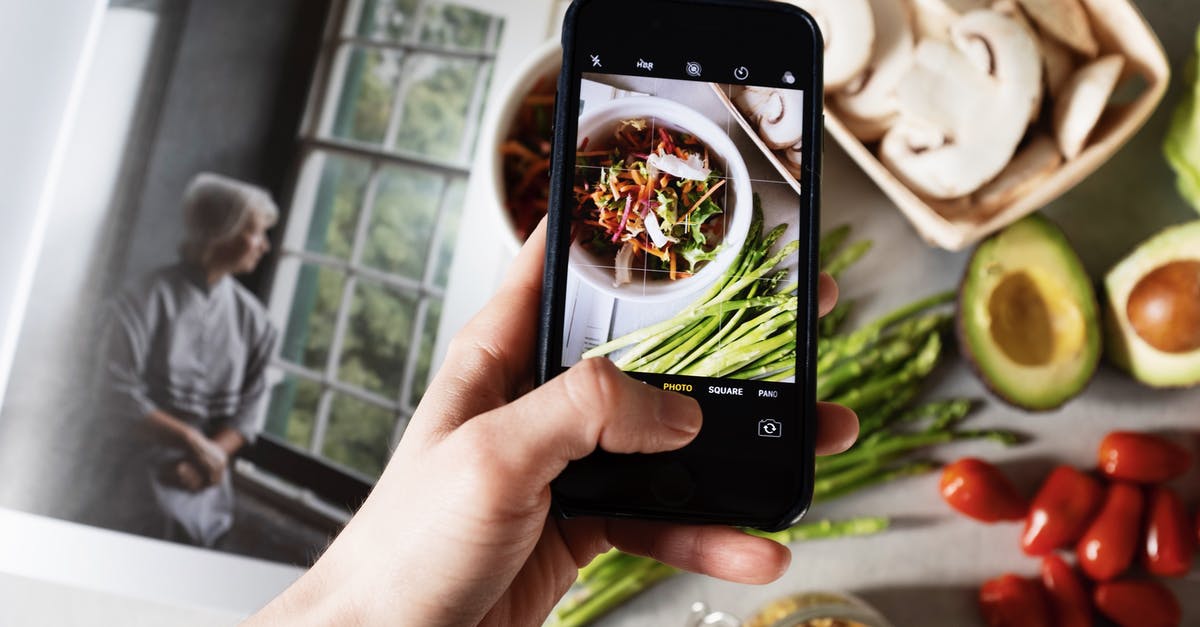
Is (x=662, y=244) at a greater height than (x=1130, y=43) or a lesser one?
lesser

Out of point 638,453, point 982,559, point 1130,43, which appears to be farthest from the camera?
point 982,559

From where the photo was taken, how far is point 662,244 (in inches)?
23.8

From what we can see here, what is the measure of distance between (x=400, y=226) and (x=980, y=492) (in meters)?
0.71

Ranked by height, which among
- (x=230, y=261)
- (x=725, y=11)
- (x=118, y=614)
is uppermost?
(x=725, y=11)

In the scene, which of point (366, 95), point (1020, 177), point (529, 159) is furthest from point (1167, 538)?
point (366, 95)

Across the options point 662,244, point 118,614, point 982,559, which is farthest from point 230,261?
point 982,559

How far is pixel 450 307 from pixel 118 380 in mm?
378

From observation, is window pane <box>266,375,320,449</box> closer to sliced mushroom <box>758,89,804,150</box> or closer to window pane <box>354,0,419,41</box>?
window pane <box>354,0,419,41</box>

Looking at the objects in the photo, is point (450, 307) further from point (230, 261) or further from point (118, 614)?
point (118, 614)

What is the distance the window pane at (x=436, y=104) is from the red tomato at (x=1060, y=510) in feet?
2.51

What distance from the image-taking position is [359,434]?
94cm

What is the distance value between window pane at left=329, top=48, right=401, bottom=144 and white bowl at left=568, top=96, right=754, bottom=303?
1.41 ft

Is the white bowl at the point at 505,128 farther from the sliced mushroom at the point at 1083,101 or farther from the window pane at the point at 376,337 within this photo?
the sliced mushroom at the point at 1083,101

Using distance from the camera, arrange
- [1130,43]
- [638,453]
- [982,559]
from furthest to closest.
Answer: [982,559] < [1130,43] < [638,453]
